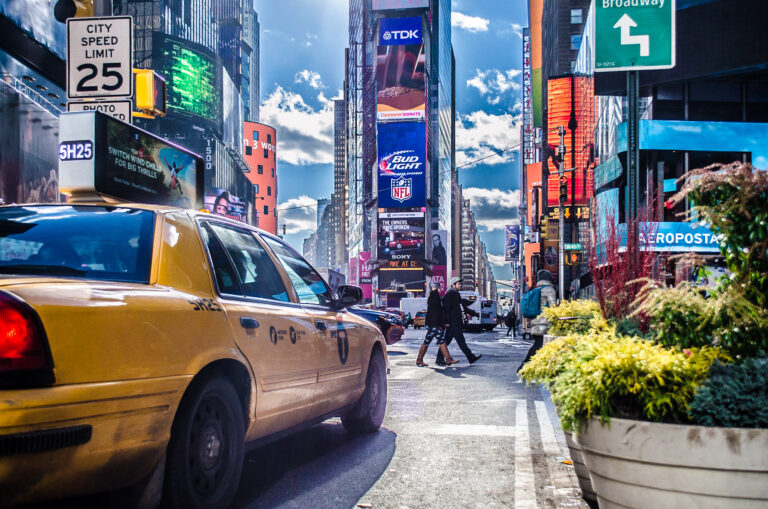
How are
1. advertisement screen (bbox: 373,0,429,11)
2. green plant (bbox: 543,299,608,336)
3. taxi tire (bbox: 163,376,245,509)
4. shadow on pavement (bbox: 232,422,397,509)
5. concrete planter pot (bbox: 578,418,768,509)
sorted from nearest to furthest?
concrete planter pot (bbox: 578,418,768,509) < taxi tire (bbox: 163,376,245,509) < shadow on pavement (bbox: 232,422,397,509) < green plant (bbox: 543,299,608,336) < advertisement screen (bbox: 373,0,429,11)

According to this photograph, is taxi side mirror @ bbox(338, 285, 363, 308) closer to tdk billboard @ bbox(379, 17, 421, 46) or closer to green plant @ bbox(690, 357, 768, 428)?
green plant @ bbox(690, 357, 768, 428)

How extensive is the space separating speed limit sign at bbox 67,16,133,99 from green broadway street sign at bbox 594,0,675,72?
208 inches

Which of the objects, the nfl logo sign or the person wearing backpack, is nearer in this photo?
the person wearing backpack

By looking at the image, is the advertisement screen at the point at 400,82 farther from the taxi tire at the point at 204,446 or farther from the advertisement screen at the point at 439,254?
the taxi tire at the point at 204,446

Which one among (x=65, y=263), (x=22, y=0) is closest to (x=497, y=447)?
(x=65, y=263)

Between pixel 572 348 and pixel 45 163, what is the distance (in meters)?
29.1

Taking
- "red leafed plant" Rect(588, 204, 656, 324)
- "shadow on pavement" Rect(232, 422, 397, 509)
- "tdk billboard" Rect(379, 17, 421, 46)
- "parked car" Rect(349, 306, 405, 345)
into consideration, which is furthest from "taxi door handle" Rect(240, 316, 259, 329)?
"tdk billboard" Rect(379, 17, 421, 46)

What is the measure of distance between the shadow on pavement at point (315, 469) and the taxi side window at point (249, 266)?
3.98 ft

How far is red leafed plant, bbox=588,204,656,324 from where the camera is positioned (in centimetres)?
603

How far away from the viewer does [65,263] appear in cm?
345

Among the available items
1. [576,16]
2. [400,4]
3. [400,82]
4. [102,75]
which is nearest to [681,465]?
[102,75]

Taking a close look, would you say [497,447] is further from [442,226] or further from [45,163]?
[442,226]

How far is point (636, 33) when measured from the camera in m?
6.33

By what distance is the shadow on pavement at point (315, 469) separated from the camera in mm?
4191
